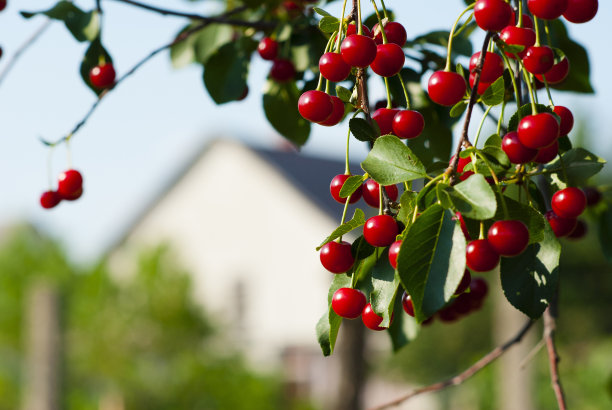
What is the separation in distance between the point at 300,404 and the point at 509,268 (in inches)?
522

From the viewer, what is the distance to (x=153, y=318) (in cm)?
1408

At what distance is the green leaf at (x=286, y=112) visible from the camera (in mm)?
1393

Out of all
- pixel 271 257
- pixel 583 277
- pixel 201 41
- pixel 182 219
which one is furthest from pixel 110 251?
pixel 201 41

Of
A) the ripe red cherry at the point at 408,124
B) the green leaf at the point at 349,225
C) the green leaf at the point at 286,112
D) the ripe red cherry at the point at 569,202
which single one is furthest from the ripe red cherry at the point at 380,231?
the green leaf at the point at 286,112

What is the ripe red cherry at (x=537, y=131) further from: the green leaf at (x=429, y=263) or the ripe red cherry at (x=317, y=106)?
the ripe red cherry at (x=317, y=106)

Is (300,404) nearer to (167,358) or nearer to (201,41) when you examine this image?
(167,358)

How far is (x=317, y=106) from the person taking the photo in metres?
0.82

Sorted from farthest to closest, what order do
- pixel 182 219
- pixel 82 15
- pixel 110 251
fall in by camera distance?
1. pixel 110 251
2. pixel 182 219
3. pixel 82 15

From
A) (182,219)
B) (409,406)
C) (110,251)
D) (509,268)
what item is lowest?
(409,406)

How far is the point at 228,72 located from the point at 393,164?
2.48 feet

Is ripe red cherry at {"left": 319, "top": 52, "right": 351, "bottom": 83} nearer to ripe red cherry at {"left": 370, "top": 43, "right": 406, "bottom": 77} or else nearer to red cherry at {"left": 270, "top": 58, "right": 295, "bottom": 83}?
ripe red cherry at {"left": 370, "top": 43, "right": 406, "bottom": 77}

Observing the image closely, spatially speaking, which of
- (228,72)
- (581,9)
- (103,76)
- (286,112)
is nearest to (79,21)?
(103,76)

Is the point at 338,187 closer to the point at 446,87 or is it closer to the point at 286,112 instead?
the point at 446,87

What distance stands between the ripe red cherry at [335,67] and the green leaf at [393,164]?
11 centimetres
